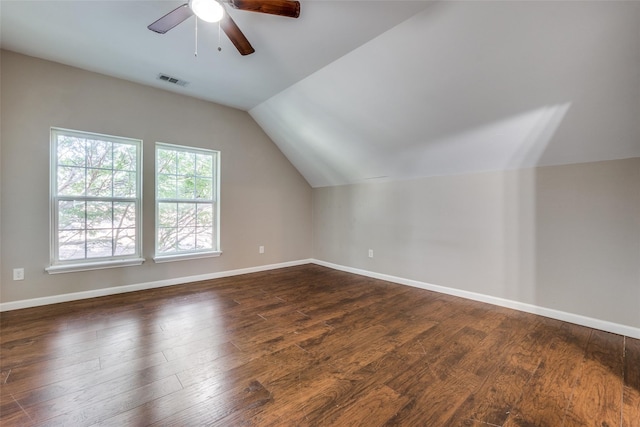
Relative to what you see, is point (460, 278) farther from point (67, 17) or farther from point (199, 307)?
point (67, 17)

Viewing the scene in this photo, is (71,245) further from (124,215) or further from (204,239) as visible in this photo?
(204,239)

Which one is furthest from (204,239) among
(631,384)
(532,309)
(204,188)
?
(631,384)

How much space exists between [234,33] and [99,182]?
2597 millimetres

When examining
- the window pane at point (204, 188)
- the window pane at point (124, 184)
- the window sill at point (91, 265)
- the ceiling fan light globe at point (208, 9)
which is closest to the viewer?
the ceiling fan light globe at point (208, 9)

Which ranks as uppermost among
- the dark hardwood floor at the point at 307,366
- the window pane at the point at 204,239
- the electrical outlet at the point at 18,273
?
the window pane at the point at 204,239

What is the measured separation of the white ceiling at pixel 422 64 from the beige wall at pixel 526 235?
22 centimetres

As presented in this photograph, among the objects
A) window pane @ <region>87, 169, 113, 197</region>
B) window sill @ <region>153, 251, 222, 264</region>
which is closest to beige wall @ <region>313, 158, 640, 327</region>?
window sill @ <region>153, 251, 222, 264</region>

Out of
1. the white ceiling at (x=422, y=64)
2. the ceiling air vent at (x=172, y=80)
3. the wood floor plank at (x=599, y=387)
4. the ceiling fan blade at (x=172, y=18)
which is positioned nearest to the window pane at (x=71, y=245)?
the white ceiling at (x=422, y=64)

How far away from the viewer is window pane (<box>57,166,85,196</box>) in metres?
3.02

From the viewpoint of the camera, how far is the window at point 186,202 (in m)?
3.68

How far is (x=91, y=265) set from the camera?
311 cm

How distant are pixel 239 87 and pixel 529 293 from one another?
412 centimetres

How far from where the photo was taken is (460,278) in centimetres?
335

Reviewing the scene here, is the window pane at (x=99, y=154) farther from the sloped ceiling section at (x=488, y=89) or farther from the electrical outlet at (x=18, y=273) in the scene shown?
the sloped ceiling section at (x=488, y=89)
